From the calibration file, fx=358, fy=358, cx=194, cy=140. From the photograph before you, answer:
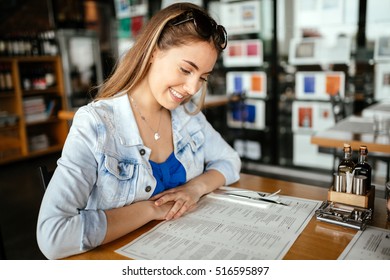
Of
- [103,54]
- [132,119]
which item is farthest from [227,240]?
[103,54]

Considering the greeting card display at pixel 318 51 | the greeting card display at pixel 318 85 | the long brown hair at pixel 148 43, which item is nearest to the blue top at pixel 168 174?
the long brown hair at pixel 148 43

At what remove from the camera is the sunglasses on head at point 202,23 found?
43.8 inches

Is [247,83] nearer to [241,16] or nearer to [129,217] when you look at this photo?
[241,16]

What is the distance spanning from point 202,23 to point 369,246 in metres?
0.78

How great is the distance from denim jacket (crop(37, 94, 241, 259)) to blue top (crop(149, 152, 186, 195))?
0.08 ft

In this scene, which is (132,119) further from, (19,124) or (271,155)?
(19,124)

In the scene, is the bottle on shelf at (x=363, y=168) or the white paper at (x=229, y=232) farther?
the bottle on shelf at (x=363, y=168)

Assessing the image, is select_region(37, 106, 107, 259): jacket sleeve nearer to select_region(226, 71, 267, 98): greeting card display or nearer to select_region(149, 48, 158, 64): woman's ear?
select_region(149, 48, 158, 64): woman's ear

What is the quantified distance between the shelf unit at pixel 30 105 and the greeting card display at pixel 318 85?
2866mm

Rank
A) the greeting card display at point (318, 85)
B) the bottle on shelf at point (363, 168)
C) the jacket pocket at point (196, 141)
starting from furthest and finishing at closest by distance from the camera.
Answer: the greeting card display at point (318, 85) → the jacket pocket at point (196, 141) → the bottle on shelf at point (363, 168)

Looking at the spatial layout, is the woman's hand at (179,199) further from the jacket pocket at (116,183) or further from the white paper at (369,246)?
the white paper at (369,246)

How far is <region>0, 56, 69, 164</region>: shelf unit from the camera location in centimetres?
480

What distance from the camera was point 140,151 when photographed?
1.17 meters

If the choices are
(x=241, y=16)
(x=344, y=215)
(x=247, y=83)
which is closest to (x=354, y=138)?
(x=344, y=215)
